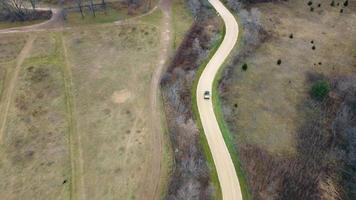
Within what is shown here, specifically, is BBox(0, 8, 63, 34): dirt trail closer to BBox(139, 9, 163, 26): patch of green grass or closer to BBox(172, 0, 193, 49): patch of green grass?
Result: BBox(139, 9, 163, 26): patch of green grass

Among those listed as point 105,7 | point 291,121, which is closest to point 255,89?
point 291,121

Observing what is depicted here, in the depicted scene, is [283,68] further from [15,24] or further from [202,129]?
[15,24]

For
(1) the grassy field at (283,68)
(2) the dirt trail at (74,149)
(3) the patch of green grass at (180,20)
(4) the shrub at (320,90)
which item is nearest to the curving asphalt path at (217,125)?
(1) the grassy field at (283,68)

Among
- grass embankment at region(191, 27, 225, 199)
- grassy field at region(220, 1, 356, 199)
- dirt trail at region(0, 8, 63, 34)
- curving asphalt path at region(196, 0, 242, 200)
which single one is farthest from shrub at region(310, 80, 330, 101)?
dirt trail at region(0, 8, 63, 34)

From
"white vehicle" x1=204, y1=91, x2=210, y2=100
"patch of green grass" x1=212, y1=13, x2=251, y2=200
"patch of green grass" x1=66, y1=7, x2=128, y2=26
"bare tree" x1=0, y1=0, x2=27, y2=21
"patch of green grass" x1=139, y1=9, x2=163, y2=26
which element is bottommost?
"patch of green grass" x1=212, y1=13, x2=251, y2=200

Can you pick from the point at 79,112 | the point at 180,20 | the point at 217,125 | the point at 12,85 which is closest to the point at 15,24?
the point at 12,85
